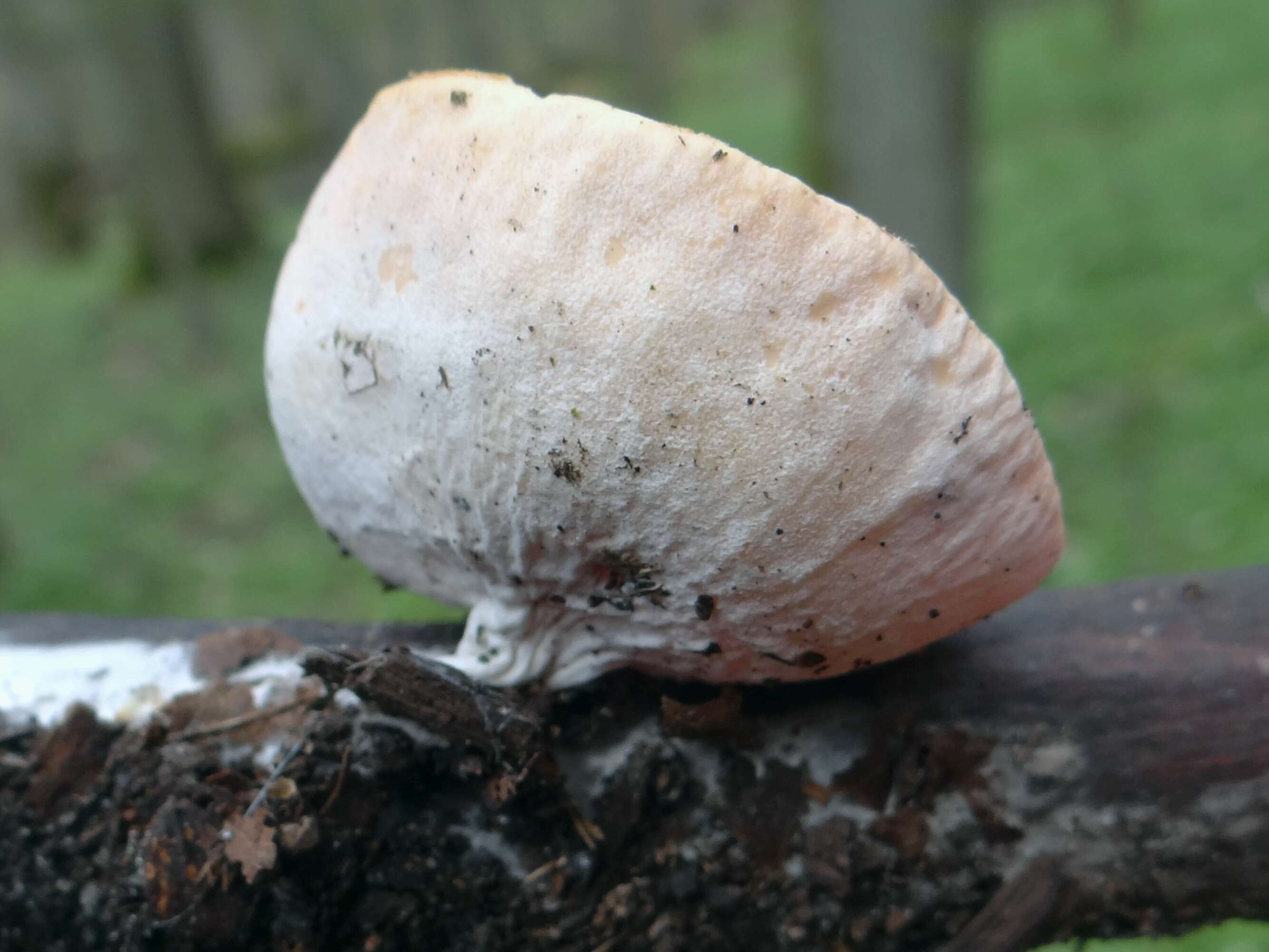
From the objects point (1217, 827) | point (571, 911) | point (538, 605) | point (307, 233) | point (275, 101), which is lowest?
point (571, 911)

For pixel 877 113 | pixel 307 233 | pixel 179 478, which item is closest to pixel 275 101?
pixel 179 478

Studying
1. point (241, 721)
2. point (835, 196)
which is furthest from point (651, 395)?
point (835, 196)

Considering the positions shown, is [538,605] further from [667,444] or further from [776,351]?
[776,351]

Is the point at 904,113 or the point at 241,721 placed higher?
the point at 904,113

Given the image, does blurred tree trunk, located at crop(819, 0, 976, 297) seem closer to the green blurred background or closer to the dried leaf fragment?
the green blurred background

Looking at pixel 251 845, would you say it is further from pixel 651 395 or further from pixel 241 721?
pixel 651 395

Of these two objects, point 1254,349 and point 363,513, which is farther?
point 1254,349
